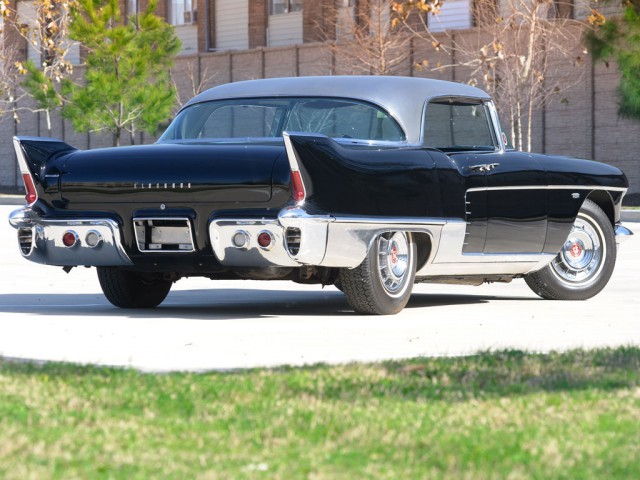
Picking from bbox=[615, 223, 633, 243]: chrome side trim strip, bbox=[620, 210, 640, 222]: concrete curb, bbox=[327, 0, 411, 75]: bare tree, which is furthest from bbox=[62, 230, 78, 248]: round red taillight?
bbox=[327, 0, 411, 75]: bare tree

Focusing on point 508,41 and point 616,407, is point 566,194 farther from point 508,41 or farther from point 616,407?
point 508,41

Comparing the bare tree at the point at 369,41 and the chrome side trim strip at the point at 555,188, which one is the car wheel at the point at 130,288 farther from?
the bare tree at the point at 369,41

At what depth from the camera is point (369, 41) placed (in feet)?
135

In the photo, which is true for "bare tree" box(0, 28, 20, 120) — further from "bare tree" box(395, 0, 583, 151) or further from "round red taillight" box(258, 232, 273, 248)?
"round red taillight" box(258, 232, 273, 248)

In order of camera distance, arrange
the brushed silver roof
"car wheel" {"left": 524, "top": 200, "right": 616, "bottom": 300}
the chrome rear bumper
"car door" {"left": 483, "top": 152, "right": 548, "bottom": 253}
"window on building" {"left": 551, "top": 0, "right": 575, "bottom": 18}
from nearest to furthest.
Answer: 1. the chrome rear bumper
2. the brushed silver roof
3. "car door" {"left": 483, "top": 152, "right": 548, "bottom": 253}
4. "car wheel" {"left": 524, "top": 200, "right": 616, "bottom": 300}
5. "window on building" {"left": 551, "top": 0, "right": 575, "bottom": 18}

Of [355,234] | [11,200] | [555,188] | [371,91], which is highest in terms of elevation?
[371,91]

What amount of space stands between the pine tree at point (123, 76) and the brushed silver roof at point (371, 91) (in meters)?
32.9

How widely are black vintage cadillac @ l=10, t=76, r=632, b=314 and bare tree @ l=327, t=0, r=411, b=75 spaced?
28.1 metres

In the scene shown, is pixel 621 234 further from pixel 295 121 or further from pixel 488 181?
pixel 295 121

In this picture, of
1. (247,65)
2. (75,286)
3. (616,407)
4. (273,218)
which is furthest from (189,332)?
(247,65)

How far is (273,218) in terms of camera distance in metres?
9.46

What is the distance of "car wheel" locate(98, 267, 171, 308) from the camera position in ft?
36.3

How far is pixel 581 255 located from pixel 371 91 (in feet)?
8.01

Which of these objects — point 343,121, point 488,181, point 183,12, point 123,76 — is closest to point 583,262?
point 488,181
